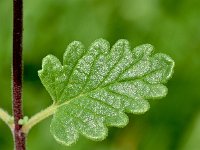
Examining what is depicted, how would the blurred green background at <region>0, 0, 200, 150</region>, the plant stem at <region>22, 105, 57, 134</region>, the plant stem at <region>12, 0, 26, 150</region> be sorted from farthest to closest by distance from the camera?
the blurred green background at <region>0, 0, 200, 150</region>, the plant stem at <region>22, 105, 57, 134</region>, the plant stem at <region>12, 0, 26, 150</region>

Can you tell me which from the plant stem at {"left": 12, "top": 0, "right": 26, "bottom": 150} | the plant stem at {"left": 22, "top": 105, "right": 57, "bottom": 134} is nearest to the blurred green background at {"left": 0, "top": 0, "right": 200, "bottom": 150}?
the plant stem at {"left": 22, "top": 105, "right": 57, "bottom": 134}

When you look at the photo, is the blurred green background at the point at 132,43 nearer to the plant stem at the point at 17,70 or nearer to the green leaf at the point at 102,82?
the green leaf at the point at 102,82

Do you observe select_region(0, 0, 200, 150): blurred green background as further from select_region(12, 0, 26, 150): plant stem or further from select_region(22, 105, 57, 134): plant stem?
select_region(12, 0, 26, 150): plant stem

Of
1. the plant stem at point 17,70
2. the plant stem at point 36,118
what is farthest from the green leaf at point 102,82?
the plant stem at point 17,70

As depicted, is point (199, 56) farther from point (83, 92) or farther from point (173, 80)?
point (83, 92)

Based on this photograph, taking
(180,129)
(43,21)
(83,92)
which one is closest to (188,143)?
(180,129)

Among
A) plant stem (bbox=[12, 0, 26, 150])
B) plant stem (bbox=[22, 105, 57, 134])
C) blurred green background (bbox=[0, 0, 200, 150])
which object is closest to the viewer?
plant stem (bbox=[12, 0, 26, 150])

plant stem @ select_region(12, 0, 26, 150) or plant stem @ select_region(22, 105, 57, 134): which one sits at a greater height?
plant stem @ select_region(12, 0, 26, 150)
